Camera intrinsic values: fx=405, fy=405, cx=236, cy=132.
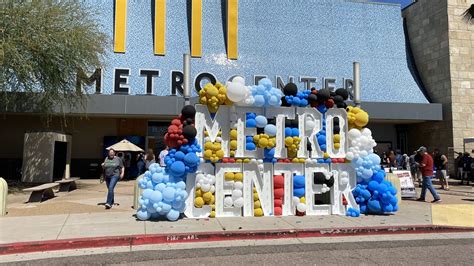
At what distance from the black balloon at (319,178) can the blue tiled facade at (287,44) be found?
498 inches

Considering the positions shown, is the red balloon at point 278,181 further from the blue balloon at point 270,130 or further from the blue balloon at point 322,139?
the blue balloon at point 322,139

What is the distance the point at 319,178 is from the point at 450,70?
16248 millimetres

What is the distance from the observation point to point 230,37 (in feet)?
72.8

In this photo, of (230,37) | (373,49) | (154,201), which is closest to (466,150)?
(373,49)

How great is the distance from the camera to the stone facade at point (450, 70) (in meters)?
21.9

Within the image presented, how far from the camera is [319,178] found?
383 inches

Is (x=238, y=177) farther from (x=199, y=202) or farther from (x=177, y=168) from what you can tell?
(x=177, y=168)

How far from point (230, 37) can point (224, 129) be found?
45.2 ft

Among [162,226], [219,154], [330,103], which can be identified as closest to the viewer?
[162,226]

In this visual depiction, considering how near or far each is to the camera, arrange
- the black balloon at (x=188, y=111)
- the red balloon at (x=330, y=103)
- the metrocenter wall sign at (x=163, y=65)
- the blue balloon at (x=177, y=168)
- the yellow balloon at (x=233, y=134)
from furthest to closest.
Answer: the metrocenter wall sign at (x=163, y=65), the red balloon at (x=330, y=103), the yellow balloon at (x=233, y=134), the black balloon at (x=188, y=111), the blue balloon at (x=177, y=168)

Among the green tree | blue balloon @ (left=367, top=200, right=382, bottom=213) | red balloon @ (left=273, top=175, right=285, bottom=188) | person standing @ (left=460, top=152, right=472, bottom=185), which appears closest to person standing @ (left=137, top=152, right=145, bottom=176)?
the green tree

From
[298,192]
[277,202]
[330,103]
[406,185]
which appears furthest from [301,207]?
[406,185]

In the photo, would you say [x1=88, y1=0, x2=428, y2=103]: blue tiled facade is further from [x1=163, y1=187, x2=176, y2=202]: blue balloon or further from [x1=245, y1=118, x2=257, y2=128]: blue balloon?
[x1=163, y1=187, x2=176, y2=202]: blue balloon

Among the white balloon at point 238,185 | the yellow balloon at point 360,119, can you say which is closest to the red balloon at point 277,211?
the white balloon at point 238,185
